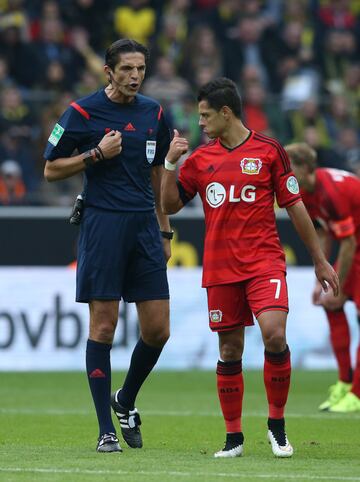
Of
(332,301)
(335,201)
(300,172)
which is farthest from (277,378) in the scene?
(332,301)

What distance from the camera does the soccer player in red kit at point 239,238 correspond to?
796 centimetres

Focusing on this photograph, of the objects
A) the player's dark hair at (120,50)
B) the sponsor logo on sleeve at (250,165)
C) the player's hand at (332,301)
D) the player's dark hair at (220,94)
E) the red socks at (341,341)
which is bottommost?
the red socks at (341,341)

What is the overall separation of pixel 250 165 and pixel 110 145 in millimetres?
871

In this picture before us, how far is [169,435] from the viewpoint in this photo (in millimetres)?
9430

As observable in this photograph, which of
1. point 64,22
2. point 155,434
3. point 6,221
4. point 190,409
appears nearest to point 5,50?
point 64,22

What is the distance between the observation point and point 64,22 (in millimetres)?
19766

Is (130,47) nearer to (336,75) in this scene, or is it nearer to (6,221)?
(6,221)

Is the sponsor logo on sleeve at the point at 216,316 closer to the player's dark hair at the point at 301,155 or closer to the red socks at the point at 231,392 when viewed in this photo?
the red socks at the point at 231,392

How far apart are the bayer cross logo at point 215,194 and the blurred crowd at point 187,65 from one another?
8.77 meters

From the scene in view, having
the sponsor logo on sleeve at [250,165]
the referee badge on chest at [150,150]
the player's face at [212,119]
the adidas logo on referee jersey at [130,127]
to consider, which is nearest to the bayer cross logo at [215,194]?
the sponsor logo on sleeve at [250,165]

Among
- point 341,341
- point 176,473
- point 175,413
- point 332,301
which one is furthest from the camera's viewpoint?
point 341,341

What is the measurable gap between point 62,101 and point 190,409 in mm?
6649

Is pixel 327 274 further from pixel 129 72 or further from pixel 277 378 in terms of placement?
pixel 129 72

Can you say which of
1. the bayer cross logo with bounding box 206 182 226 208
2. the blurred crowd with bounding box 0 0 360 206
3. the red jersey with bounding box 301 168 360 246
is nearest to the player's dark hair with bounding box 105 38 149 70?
the bayer cross logo with bounding box 206 182 226 208
